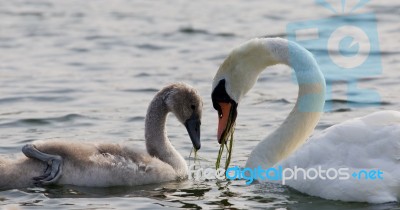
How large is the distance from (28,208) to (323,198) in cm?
275

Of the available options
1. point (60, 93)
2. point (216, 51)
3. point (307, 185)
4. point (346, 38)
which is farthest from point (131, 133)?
point (346, 38)

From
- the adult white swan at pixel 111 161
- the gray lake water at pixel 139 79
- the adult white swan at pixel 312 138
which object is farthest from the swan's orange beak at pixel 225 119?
the gray lake water at pixel 139 79

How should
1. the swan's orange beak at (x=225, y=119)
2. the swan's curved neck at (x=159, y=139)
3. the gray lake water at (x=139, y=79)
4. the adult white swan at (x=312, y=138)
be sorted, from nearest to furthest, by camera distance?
1. the adult white swan at (x=312, y=138)
2. the gray lake water at (x=139, y=79)
3. the swan's orange beak at (x=225, y=119)
4. the swan's curved neck at (x=159, y=139)

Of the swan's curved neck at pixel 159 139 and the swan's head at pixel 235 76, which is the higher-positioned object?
the swan's head at pixel 235 76

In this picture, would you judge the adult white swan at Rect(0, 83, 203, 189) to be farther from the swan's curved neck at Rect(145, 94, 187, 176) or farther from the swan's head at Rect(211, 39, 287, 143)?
the swan's head at Rect(211, 39, 287, 143)

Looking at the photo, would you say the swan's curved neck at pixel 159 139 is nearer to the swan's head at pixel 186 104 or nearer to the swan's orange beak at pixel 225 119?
the swan's head at pixel 186 104

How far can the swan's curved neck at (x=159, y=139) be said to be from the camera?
11.2 meters

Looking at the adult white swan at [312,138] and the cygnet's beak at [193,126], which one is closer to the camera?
the adult white swan at [312,138]

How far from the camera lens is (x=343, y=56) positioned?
18547mm

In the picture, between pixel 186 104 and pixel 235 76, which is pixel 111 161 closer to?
pixel 186 104

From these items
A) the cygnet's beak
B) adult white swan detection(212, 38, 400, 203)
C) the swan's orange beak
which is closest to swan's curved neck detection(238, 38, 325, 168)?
adult white swan detection(212, 38, 400, 203)

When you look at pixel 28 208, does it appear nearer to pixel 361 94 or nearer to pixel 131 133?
pixel 131 133

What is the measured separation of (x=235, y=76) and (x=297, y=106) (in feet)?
2.38

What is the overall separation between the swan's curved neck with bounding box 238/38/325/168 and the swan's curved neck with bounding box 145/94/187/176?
0.75 meters
